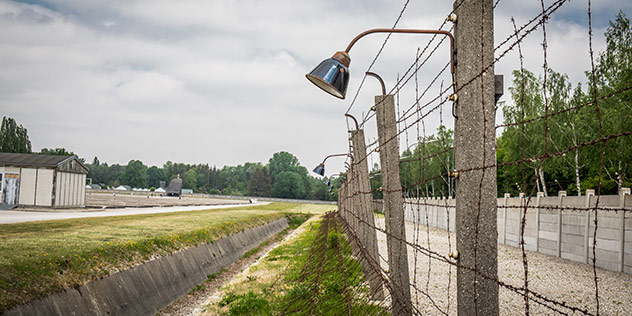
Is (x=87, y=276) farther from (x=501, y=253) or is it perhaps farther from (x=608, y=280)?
(x=501, y=253)

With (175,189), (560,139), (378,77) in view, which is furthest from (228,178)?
(378,77)

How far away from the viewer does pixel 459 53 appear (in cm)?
295

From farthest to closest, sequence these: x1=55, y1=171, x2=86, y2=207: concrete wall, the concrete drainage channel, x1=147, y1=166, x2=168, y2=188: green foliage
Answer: x1=147, y1=166, x2=168, y2=188: green foliage, x1=55, y1=171, x2=86, y2=207: concrete wall, the concrete drainage channel

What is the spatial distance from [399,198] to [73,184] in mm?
30116

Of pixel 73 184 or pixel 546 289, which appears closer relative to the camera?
pixel 546 289

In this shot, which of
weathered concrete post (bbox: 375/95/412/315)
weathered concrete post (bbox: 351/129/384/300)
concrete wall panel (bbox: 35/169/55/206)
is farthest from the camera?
concrete wall panel (bbox: 35/169/55/206)

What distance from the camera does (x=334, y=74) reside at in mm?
4199

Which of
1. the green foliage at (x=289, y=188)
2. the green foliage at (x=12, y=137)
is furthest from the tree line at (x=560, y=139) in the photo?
the green foliage at (x=289, y=188)

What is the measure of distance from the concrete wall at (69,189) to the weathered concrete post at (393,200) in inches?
1095

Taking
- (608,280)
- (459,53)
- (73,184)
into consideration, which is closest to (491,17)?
(459,53)

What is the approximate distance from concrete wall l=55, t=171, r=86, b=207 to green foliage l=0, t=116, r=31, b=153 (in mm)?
68657

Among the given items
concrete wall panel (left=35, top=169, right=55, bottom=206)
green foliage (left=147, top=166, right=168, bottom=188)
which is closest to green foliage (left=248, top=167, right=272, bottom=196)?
green foliage (left=147, top=166, right=168, bottom=188)

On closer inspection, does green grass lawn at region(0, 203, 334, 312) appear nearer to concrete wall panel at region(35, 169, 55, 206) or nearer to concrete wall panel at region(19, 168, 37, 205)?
concrete wall panel at region(35, 169, 55, 206)

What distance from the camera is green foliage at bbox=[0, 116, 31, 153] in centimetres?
8644
